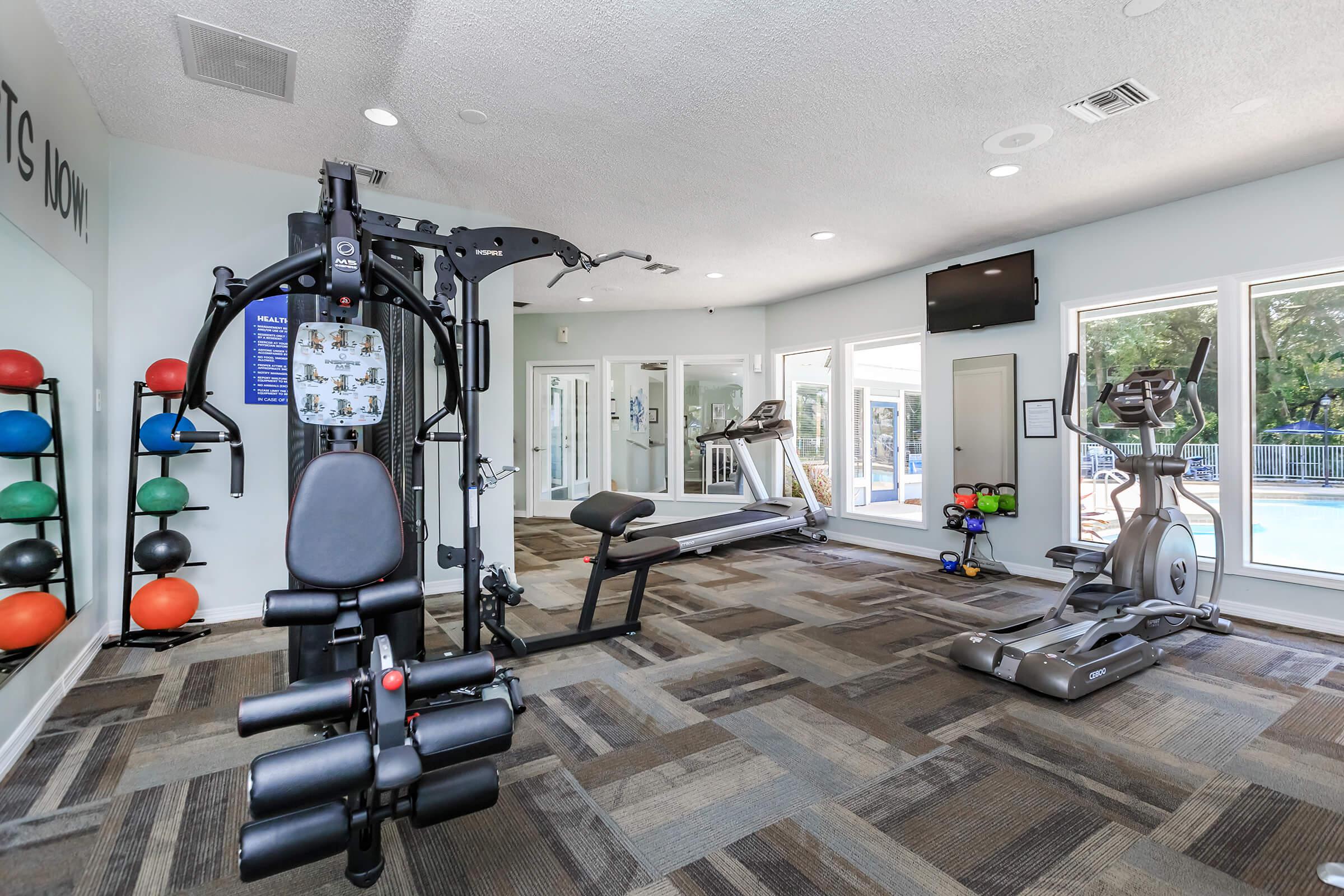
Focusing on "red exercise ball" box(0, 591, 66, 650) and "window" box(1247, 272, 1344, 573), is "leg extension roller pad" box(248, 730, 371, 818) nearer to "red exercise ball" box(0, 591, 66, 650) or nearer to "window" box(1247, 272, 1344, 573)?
"red exercise ball" box(0, 591, 66, 650)

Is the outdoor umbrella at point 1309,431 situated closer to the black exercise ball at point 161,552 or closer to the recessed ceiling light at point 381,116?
the recessed ceiling light at point 381,116

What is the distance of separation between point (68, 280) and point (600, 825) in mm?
3159

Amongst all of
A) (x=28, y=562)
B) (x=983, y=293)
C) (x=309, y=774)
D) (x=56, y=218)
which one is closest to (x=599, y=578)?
(x=309, y=774)

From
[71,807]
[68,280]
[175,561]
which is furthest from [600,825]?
[68,280]

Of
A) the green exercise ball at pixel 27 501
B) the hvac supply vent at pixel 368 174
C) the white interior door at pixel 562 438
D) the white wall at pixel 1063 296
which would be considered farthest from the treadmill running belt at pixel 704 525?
the green exercise ball at pixel 27 501

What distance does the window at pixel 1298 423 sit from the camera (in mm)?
3523

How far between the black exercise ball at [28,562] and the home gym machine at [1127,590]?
3826mm

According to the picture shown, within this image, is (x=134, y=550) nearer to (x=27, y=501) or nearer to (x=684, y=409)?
(x=27, y=501)

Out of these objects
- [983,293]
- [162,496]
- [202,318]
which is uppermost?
[983,293]

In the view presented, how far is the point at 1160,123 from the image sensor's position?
299 cm

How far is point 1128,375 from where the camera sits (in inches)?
157

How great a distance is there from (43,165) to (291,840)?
8.79ft

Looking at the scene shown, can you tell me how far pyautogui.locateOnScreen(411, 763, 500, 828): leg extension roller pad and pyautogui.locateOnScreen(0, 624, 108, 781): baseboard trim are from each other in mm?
1675

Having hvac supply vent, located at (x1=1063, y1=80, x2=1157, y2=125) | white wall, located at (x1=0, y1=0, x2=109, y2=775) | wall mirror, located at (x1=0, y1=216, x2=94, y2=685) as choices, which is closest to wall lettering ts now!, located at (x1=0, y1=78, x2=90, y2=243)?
white wall, located at (x1=0, y1=0, x2=109, y2=775)
